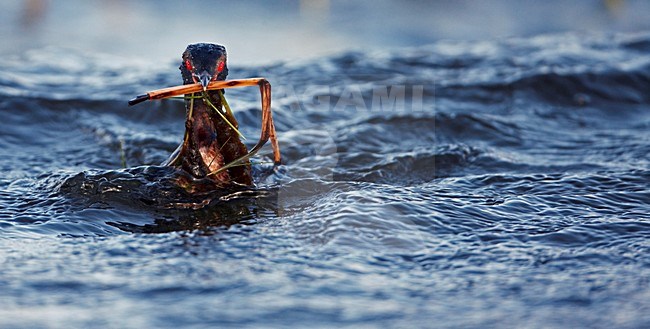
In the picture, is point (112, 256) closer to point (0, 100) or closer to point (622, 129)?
point (0, 100)

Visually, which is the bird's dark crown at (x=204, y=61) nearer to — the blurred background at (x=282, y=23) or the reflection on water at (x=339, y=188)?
the reflection on water at (x=339, y=188)

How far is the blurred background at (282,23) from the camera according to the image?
11086 mm

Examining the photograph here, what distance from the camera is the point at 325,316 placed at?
3.45 m

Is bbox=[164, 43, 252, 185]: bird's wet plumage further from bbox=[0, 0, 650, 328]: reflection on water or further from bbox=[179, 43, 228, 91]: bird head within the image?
bbox=[0, 0, 650, 328]: reflection on water

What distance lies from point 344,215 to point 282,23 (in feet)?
26.2

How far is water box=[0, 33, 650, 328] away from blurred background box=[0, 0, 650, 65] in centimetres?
222

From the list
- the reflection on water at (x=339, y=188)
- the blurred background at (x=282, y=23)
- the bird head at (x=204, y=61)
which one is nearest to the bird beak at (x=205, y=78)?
the bird head at (x=204, y=61)

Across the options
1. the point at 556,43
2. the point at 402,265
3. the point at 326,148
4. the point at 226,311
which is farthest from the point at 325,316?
the point at 556,43

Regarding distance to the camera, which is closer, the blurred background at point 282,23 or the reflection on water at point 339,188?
the reflection on water at point 339,188

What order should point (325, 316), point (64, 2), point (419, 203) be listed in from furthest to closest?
point (64, 2), point (419, 203), point (325, 316)

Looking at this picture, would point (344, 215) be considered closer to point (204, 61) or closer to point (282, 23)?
point (204, 61)

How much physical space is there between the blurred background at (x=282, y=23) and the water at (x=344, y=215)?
87.3 inches

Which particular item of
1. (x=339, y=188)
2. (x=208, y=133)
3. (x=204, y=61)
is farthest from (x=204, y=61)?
(x=339, y=188)

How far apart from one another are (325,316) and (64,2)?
10.2 m
